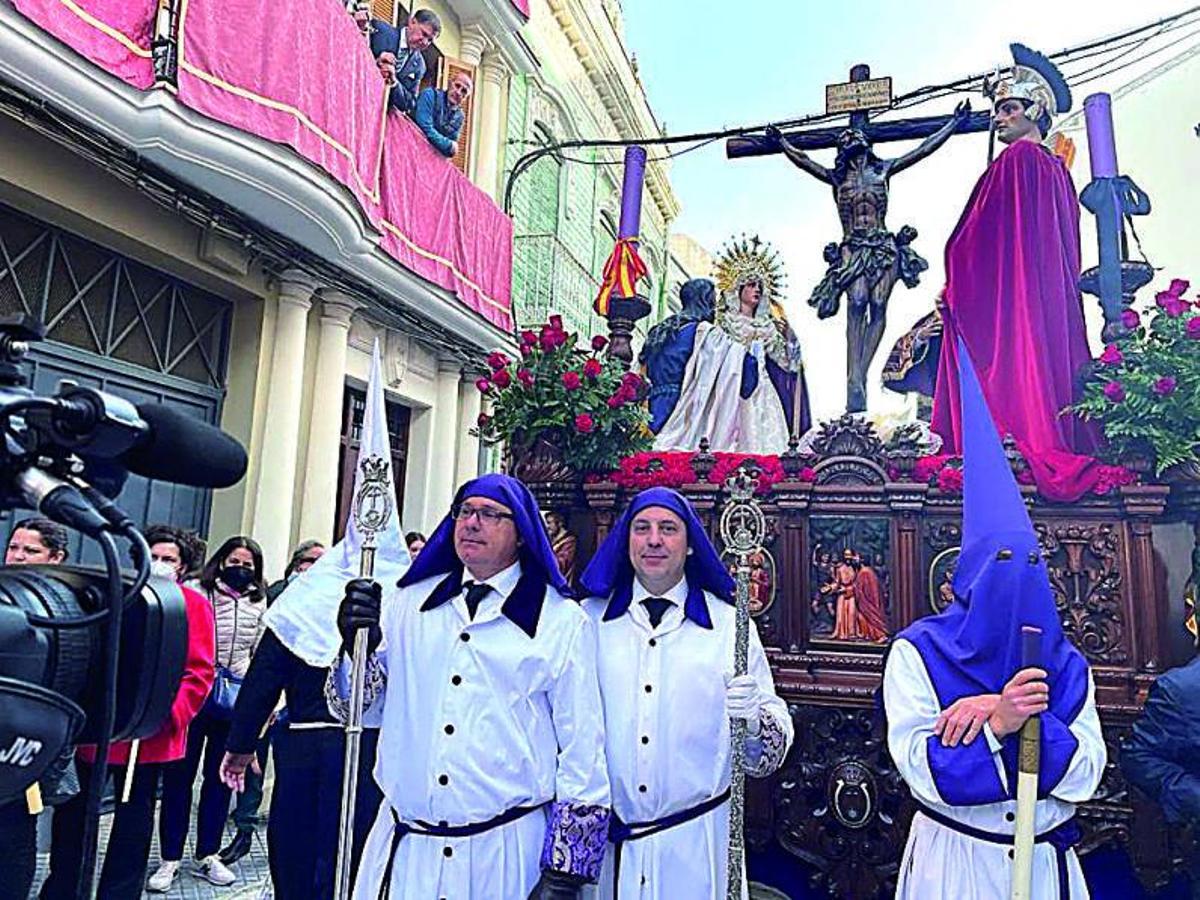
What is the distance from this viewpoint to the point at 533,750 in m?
2.67

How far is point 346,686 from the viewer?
2906 millimetres

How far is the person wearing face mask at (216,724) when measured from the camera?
4660 mm

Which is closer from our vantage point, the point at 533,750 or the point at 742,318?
the point at 533,750

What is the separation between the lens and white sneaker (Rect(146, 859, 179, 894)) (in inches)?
179

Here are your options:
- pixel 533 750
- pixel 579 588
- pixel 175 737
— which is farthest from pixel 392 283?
pixel 533 750

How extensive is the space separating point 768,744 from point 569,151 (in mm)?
11979

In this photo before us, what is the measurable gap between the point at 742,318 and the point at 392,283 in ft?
13.1

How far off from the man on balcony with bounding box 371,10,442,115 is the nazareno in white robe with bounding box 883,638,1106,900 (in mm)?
7017

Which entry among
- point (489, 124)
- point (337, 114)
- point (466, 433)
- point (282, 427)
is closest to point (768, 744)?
point (337, 114)

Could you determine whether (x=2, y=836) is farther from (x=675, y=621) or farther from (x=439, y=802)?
(x=675, y=621)

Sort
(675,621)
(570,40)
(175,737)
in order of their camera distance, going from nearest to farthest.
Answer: (675,621) → (175,737) → (570,40)

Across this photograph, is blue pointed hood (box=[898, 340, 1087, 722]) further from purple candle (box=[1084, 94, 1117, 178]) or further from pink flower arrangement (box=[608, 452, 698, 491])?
purple candle (box=[1084, 94, 1117, 178])

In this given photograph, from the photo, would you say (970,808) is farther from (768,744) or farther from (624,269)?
(624,269)

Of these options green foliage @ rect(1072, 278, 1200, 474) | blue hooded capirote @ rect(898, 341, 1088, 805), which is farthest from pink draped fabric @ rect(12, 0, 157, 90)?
green foliage @ rect(1072, 278, 1200, 474)
